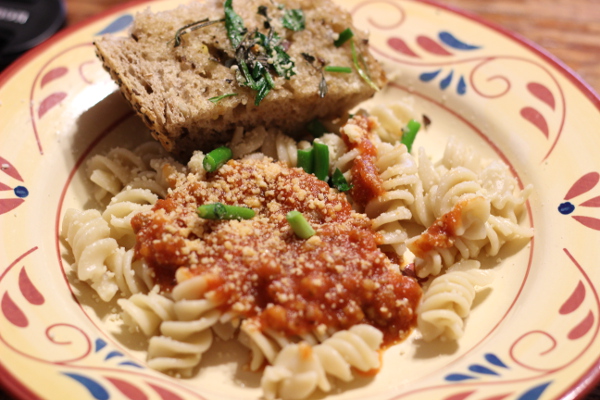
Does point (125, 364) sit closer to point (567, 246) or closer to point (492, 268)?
point (492, 268)

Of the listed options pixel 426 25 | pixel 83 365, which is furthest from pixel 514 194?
pixel 83 365

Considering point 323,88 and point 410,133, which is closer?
point 323,88

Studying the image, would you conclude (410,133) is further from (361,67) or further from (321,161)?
(321,161)

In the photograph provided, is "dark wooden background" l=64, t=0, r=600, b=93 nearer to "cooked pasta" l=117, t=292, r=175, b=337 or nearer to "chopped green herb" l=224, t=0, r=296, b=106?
"chopped green herb" l=224, t=0, r=296, b=106

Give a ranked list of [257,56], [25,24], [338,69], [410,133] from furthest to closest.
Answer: [25,24], [410,133], [338,69], [257,56]

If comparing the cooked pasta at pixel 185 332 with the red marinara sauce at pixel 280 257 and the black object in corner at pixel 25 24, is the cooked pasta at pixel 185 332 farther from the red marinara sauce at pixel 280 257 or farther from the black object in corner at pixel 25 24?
the black object in corner at pixel 25 24

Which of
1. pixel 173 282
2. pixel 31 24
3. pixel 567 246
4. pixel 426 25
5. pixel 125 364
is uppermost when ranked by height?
pixel 426 25

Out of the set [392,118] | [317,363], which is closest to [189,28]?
[392,118]
